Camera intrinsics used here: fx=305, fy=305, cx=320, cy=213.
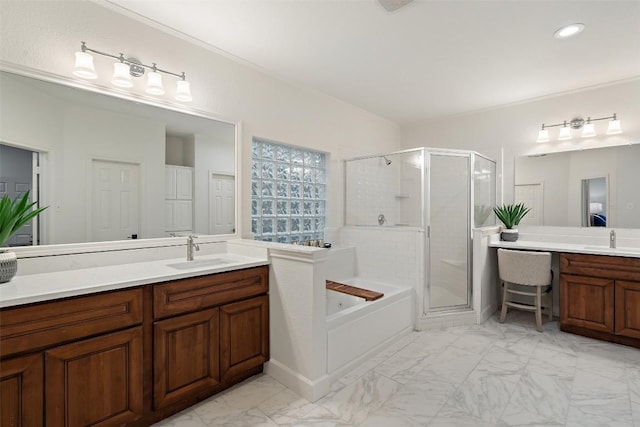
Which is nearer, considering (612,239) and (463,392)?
(463,392)

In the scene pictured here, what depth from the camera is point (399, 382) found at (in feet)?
6.98

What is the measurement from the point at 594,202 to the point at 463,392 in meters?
2.66

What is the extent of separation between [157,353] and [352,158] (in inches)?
113

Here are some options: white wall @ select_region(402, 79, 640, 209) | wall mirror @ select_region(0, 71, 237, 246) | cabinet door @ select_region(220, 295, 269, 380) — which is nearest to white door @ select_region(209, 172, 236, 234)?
wall mirror @ select_region(0, 71, 237, 246)

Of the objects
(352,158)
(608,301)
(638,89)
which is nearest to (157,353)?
(352,158)

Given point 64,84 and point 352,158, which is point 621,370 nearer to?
point 352,158

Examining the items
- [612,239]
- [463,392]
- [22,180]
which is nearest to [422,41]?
[463,392]

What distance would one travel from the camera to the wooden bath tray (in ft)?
8.88

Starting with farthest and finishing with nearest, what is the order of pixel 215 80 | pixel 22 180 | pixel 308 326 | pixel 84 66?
pixel 215 80 → pixel 308 326 → pixel 84 66 → pixel 22 180

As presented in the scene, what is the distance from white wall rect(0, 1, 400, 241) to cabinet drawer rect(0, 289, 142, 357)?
1281 millimetres

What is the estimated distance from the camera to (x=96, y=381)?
1.45 metres

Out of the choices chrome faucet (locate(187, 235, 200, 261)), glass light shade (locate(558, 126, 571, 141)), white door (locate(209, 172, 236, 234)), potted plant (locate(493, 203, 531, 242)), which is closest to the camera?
chrome faucet (locate(187, 235, 200, 261))

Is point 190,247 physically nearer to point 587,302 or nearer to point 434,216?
point 434,216

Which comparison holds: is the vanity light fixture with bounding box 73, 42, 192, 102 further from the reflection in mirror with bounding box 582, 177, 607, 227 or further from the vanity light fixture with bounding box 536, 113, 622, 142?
the reflection in mirror with bounding box 582, 177, 607, 227
